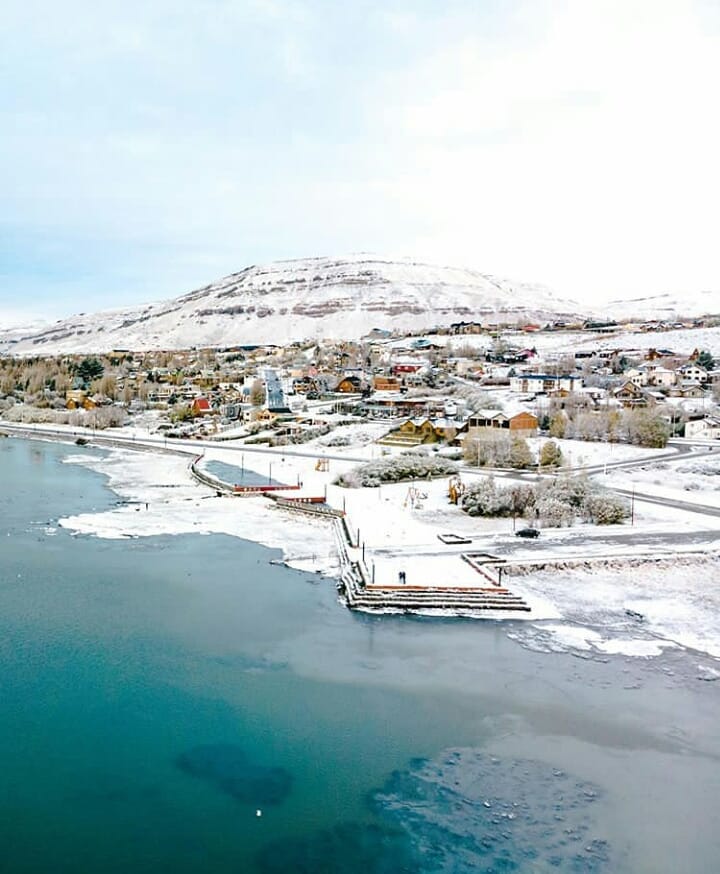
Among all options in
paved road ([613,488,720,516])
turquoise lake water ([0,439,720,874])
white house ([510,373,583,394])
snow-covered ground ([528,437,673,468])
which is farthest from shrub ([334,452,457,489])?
white house ([510,373,583,394])

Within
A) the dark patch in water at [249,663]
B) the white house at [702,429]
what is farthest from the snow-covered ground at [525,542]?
the white house at [702,429]

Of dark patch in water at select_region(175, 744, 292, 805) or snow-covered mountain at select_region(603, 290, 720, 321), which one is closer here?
dark patch in water at select_region(175, 744, 292, 805)

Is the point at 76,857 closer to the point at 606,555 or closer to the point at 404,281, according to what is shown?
the point at 606,555

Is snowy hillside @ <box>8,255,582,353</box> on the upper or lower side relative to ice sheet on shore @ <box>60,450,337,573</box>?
upper

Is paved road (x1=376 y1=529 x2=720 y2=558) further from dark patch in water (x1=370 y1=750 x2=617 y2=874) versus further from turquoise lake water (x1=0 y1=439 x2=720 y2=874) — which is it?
dark patch in water (x1=370 y1=750 x2=617 y2=874)

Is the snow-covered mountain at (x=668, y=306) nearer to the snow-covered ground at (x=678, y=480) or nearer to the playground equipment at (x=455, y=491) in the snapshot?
the snow-covered ground at (x=678, y=480)

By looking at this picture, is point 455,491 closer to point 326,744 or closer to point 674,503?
point 674,503

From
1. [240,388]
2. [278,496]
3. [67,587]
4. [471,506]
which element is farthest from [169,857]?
[240,388]
